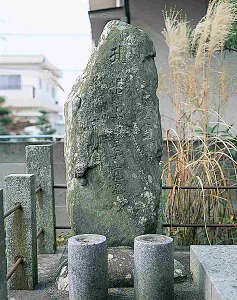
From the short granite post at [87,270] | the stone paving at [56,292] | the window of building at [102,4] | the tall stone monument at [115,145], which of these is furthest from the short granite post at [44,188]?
the window of building at [102,4]

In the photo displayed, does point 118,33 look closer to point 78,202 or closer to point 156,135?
point 156,135

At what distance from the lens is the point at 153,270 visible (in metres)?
2.50

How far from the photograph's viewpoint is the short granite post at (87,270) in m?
2.51

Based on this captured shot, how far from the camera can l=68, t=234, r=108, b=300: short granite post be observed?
98.8 inches

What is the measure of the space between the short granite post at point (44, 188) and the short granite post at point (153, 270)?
4.42 ft

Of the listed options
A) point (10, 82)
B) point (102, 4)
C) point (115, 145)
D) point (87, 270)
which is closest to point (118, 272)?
point (87, 270)

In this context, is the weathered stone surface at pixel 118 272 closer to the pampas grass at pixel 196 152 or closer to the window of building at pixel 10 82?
the pampas grass at pixel 196 152

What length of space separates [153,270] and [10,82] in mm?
22723

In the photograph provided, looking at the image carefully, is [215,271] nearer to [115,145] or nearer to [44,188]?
[115,145]

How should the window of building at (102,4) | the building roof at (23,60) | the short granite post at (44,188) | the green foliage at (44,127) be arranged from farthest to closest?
the building roof at (23,60), the green foliage at (44,127), the window of building at (102,4), the short granite post at (44,188)

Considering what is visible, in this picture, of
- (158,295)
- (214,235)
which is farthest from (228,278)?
(214,235)

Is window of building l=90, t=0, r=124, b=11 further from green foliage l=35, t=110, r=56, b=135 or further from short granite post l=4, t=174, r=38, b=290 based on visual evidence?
green foliage l=35, t=110, r=56, b=135

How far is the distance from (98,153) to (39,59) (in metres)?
21.1

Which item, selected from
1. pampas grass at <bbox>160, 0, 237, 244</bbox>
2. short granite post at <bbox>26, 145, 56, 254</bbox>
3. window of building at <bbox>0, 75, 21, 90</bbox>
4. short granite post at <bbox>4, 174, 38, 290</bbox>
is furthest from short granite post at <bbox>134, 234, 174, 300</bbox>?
window of building at <bbox>0, 75, 21, 90</bbox>
